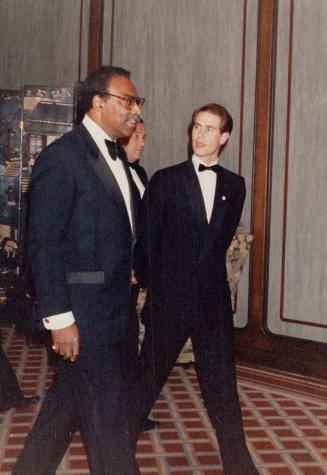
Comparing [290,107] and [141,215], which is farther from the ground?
[290,107]

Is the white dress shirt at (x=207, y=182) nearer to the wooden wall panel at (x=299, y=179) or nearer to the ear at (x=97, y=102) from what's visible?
the ear at (x=97, y=102)

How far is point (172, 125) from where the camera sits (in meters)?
5.11

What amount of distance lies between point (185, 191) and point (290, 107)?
2087 mm

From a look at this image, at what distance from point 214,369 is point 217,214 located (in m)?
0.62

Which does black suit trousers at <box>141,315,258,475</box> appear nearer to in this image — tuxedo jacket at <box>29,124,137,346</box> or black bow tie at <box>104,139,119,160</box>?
tuxedo jacket at <box>29,124,137,346</box>

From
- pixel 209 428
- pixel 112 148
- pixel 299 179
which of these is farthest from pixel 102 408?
pixel 299 179

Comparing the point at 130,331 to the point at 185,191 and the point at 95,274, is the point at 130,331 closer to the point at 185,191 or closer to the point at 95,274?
the point at 95,274

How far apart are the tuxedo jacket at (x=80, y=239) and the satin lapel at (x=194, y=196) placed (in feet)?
2.01

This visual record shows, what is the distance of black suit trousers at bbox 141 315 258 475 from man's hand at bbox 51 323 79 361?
69cm

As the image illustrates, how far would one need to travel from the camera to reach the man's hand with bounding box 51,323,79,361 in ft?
6.00

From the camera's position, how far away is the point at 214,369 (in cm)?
247

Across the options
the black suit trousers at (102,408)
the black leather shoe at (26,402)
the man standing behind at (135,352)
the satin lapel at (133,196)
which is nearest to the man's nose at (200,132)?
the man standing behind at (135,352)

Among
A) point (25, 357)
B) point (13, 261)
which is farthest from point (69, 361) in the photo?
point (13, 261)

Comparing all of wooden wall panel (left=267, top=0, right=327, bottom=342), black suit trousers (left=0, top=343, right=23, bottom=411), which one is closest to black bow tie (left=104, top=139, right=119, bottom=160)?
black suit trousers (left=0, top=343, right=23, bottom=411)
